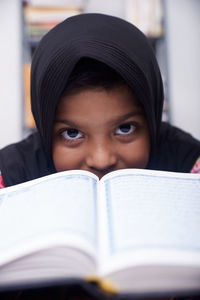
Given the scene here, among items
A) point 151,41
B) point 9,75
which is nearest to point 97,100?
point 151,41

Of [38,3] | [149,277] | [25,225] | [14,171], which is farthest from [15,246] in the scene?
[38,3]

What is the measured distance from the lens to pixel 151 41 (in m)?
1.85

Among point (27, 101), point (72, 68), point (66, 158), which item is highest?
point (27, 101)

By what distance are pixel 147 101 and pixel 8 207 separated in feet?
1.28

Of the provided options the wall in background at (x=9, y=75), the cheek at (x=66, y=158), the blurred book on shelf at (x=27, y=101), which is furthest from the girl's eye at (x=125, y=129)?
the wall in background at (x=9, y=75)

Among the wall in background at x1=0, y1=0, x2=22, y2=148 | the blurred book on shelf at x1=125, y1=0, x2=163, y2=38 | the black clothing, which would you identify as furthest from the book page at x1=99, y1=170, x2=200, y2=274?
the wall in background at x1=0, y1=0, x2=22, y2=148

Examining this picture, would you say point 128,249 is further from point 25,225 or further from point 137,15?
point 137,15

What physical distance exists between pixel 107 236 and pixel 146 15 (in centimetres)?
162

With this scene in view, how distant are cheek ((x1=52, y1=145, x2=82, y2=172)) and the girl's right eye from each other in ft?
0.10

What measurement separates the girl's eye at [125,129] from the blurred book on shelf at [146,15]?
1147mm

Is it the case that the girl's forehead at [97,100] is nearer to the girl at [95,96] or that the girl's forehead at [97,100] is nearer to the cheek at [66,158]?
the girl at [95,96]

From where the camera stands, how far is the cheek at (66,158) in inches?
27.2

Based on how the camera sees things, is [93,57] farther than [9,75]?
No

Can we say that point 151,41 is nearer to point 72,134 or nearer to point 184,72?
point 184,72
